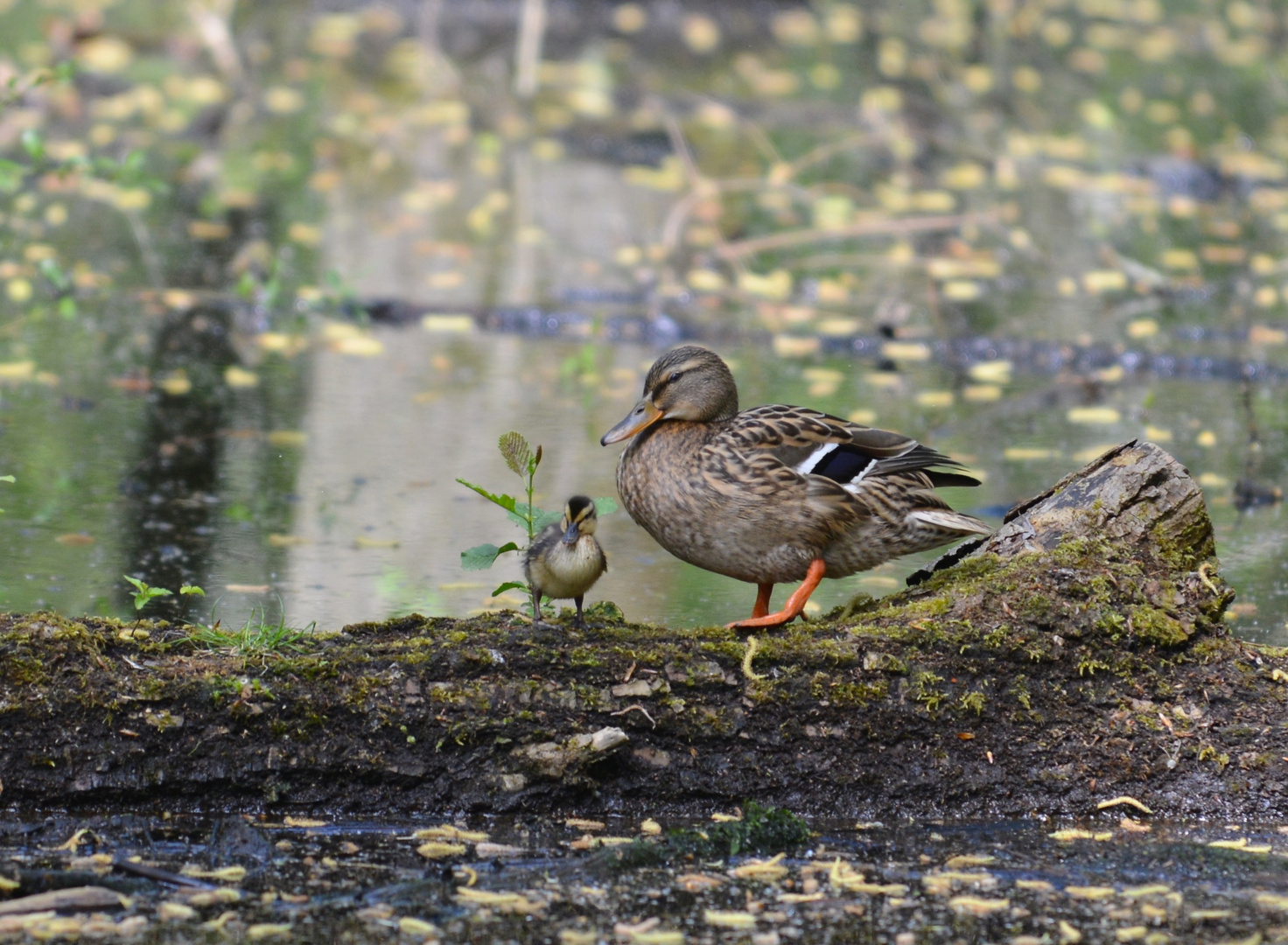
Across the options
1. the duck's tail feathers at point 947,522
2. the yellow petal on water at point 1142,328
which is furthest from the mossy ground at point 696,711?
the yellow petal on water at point 1142,328

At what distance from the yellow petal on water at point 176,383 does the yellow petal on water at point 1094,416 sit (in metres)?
4.84

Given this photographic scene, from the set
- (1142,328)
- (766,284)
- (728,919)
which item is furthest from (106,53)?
(728,919)

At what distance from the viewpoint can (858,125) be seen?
587 inches

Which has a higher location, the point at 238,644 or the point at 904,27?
the point at 904,27

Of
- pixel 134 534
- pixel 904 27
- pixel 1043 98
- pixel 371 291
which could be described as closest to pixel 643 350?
pixel 371 291

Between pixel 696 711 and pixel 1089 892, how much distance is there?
41.2 inches

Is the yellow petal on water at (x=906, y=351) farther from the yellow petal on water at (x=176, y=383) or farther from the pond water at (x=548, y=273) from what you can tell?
the yellow petal on water at (x=176, y=383)

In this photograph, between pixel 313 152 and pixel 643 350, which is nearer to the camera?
pixel 643 350

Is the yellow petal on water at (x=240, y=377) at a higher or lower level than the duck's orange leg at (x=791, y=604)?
higher

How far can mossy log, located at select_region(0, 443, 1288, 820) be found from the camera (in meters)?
3.86

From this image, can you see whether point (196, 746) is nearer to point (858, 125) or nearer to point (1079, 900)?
point (1079, 900)

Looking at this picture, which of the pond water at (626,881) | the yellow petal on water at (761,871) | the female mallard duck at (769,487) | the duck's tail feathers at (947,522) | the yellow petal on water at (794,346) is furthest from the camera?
the yellow petal on water at (794,346)

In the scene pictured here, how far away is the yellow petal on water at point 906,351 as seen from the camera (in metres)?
9.86

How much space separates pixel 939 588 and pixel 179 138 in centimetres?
1088
